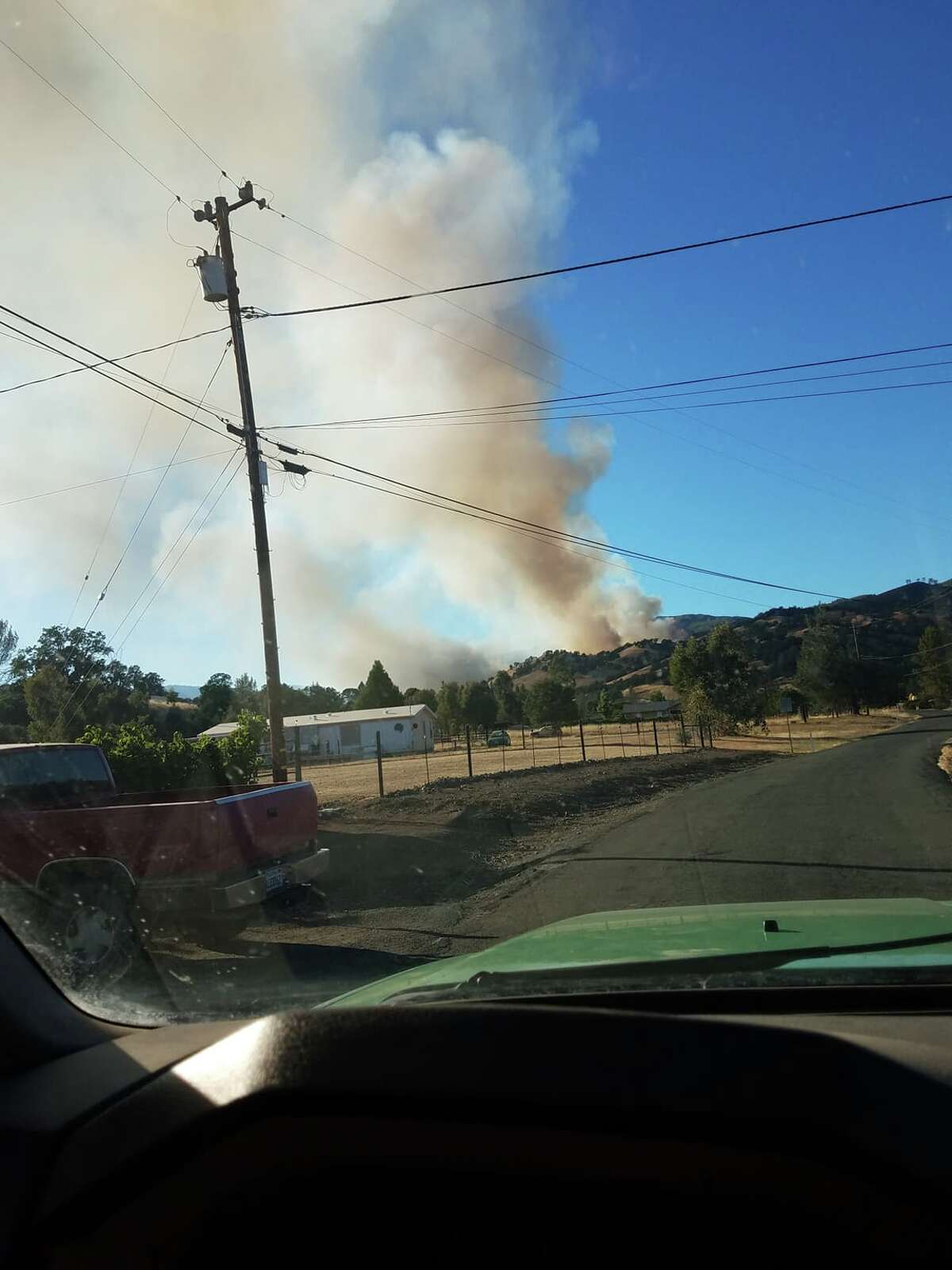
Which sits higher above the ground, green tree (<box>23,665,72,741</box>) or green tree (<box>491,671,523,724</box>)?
green tree (<box>491,671,523,724</box>)

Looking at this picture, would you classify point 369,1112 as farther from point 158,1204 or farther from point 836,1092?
point 836,1092

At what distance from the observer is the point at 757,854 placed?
10648mm

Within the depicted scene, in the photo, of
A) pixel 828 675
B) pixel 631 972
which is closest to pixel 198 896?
pixel 631 972

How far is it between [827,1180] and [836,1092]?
4.5 inches

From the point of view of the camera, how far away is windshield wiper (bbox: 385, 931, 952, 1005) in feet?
10.0

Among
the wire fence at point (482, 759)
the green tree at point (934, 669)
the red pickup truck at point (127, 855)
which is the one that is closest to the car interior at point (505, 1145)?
the red pickup truck at point (127, 855)

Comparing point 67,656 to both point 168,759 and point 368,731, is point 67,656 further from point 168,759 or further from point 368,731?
point 368,731

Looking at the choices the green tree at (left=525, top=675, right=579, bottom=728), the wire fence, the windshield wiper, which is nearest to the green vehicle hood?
the windshield wiper

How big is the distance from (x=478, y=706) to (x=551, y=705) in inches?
456

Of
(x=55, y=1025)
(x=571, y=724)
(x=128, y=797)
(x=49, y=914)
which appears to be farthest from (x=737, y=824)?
(x=571, y=724)

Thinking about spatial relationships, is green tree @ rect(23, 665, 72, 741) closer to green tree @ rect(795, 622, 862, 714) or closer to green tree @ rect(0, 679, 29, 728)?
green tree @ rect(0, 679, 29, 728)

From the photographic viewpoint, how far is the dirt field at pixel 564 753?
27672 millimetres

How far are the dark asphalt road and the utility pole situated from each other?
5202mm

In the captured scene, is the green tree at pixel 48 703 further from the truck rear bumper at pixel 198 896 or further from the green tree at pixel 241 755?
the truck rear bumper at pixel 198 896
